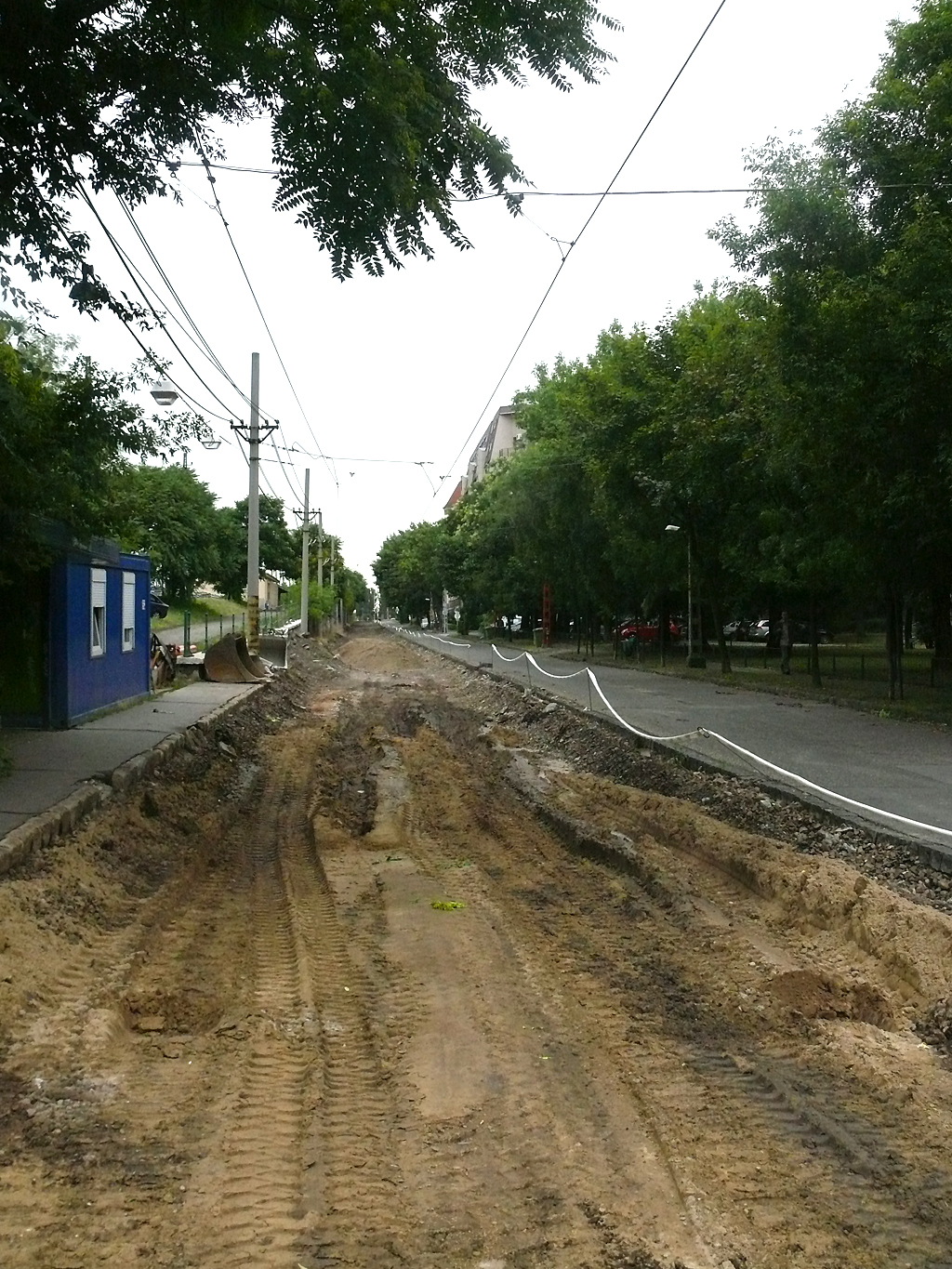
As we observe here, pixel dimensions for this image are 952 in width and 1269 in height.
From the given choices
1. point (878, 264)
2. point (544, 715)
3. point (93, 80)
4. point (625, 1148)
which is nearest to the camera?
point (625, 1148)

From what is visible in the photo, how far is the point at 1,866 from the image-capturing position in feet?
24.4

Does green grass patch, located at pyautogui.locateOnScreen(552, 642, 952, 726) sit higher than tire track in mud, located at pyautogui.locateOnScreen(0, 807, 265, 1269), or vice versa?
green grass patch, located at pyautogui.locateOnScreen(552, 642, 952, 726)

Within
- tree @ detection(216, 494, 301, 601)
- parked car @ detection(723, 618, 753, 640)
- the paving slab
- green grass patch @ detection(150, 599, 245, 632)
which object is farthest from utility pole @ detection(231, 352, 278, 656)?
parked car @ detection(723, 618, 753, 640)

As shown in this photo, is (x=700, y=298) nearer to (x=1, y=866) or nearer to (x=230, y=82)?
(x=230, y=82)

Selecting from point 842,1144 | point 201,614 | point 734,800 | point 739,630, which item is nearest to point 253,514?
point 734,800

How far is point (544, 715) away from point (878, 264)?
9.75 m

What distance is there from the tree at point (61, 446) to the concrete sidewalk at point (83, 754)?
7.00 ft

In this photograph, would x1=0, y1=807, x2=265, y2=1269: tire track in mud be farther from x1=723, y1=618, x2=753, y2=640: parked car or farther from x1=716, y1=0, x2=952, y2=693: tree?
x1=723, y1=618, x2=753, y2=640: parked car

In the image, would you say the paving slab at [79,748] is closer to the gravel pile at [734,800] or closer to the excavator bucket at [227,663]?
the excavator bucket at [227,663]

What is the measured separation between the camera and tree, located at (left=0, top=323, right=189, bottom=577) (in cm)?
1127

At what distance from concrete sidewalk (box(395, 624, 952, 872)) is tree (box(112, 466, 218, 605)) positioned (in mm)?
22009

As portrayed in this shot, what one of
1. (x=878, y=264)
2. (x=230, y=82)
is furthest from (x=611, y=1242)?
(x=878, y=264)

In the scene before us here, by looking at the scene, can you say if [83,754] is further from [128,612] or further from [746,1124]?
[746,1124]

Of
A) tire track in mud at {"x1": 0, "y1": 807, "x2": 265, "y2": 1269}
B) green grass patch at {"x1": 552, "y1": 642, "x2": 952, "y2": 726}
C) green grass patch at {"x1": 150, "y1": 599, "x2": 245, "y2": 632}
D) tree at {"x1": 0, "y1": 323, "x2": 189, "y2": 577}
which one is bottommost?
tire track in mud at {"x1": 0, "y1": 807, "x2": 265, "y2": 1269}
